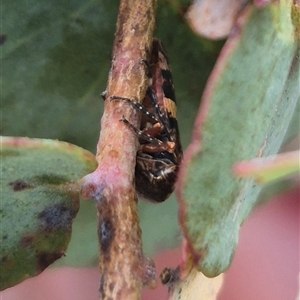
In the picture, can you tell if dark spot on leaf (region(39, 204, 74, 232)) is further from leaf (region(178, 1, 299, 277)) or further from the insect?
the insect

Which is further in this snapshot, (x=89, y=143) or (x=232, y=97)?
(x=89, y=143)

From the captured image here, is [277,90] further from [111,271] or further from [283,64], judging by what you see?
[111,271]

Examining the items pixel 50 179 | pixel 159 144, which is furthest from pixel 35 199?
pixel 159 144

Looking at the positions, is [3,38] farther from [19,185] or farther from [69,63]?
[19,185]

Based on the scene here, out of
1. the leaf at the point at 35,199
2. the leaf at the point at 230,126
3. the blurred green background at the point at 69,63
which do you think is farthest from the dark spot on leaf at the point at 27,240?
the blurred green background at the point at 69,63

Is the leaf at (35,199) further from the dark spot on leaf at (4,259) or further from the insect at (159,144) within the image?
the insect at (159,144)

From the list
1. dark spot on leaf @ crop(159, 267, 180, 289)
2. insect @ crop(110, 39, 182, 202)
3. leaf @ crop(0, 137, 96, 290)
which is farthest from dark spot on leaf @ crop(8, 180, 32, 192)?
insect @ crop(110, 39, 182, 202)

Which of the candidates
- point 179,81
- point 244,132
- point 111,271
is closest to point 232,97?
point 244,132
